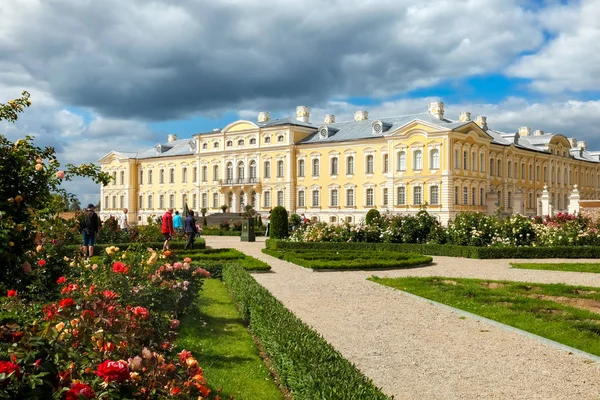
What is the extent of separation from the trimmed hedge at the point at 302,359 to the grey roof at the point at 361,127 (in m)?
32.1

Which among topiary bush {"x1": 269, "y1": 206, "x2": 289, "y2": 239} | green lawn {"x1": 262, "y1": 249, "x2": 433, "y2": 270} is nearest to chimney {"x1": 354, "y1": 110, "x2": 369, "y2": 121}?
topiary bush {"x1": 269, "y1": 206, "x2": 289, "y2": 239}

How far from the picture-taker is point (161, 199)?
4925 cm

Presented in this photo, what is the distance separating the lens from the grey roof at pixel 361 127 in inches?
1492

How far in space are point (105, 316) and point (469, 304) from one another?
5.21 meters

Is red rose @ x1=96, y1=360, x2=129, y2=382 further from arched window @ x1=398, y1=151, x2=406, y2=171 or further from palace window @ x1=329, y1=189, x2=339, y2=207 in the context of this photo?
palace window @ x1=329, y1=189, x2=339, y2=207

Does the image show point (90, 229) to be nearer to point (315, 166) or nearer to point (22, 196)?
point (22, 196)

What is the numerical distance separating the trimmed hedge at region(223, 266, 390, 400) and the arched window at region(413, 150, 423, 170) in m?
31.0

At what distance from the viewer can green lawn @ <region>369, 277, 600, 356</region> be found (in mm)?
5926

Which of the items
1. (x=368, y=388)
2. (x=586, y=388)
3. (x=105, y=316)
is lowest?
(x=586, y=388)

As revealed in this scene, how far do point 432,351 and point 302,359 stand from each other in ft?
6.22

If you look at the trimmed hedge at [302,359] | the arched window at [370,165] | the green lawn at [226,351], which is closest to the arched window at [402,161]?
the arched window at [370,165]

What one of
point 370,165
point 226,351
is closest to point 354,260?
point 226,351

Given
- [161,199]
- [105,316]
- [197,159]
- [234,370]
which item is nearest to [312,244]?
[234,370]

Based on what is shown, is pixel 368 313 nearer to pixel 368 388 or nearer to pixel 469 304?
pixel 469 304
